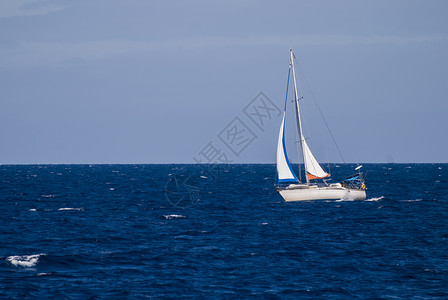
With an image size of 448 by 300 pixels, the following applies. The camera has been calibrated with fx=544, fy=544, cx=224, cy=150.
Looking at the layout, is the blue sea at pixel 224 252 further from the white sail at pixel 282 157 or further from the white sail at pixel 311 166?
the white sail at pixel 311 166

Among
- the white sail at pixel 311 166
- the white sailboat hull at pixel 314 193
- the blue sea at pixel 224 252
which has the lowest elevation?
the blue sea at pixel 224 252

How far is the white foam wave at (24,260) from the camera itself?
2831 centimetres

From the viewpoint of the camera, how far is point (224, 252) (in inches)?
1258

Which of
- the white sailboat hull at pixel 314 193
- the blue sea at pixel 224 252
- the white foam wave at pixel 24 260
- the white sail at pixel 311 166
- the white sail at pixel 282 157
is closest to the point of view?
the blue sea at pixel 224 252

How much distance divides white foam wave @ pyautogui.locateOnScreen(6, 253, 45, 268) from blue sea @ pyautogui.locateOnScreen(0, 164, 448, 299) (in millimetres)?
54

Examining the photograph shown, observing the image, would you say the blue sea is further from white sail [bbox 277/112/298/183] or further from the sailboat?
white sail [bbox 277/112/298/183]

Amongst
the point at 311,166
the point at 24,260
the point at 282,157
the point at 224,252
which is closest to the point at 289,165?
the point at 282,157

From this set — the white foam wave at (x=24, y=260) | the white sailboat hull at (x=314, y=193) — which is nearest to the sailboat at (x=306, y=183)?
the white sailboat hull at (x=314, y=193)

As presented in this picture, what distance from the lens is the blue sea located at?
2411 cm

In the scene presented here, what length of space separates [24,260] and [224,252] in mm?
11090

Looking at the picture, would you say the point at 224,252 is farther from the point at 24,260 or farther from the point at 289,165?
the point at 289,165

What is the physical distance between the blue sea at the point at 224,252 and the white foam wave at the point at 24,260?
0.18 ft

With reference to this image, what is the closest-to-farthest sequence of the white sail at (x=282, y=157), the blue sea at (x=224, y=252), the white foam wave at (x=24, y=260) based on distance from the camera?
the blue sea at (x=224, y=252) < the white foam wave at (x=24, y=260) < the white sail at (x=282, y=157)

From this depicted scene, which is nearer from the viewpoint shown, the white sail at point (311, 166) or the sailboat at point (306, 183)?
the sailboat at point (306, 183)
